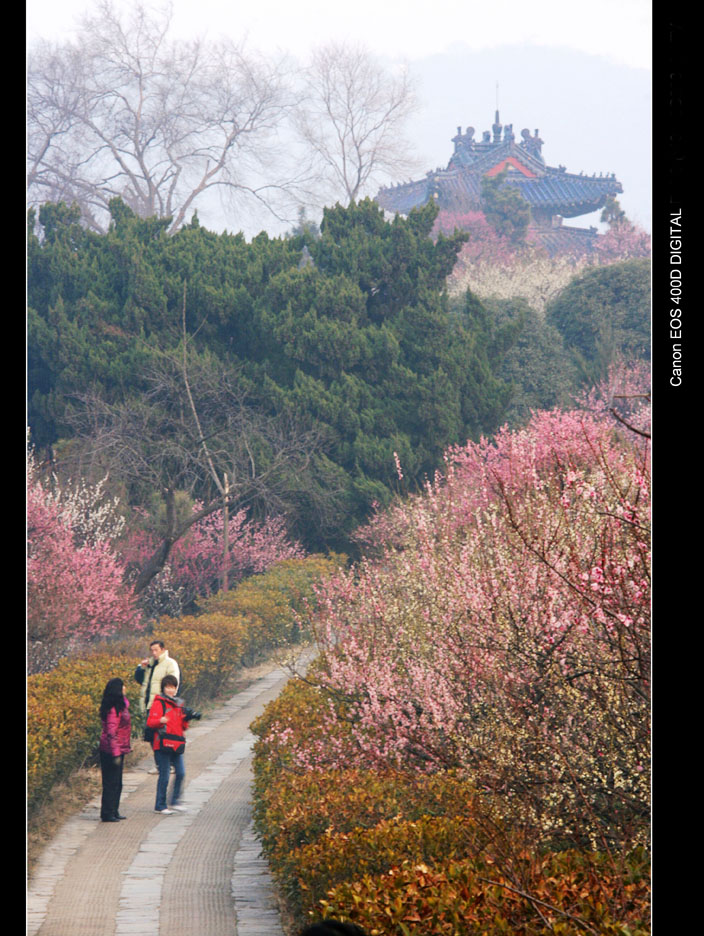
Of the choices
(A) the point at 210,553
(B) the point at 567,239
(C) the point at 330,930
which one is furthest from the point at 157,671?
(B) the point at 567,239

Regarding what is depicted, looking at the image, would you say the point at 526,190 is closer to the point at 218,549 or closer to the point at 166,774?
the point at 218,549

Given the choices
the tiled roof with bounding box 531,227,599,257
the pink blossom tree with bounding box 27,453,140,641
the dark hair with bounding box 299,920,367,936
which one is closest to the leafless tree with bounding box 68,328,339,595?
the pink blossom tree with bounding box 27,453,140,641

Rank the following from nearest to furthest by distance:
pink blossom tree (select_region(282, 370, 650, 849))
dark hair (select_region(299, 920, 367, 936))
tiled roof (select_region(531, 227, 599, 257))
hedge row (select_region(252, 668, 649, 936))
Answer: dark hair (select_region(299, 920, 367, 936)) < hedge row (select_region(252, 668, 649, 936)) < pink blossom tree (select_region(282, 370, 650, 849)) < tiled roof (select_region(531, 227, 599, 257))

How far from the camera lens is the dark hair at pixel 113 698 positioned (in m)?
8.38

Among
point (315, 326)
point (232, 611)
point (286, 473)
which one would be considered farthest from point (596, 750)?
point (315, 326)

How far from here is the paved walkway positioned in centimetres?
611

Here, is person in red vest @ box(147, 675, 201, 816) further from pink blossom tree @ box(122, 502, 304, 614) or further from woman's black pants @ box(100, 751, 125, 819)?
pink blossom tree @ box(122, 502, 304, 614)

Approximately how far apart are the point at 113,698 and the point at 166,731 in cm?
54

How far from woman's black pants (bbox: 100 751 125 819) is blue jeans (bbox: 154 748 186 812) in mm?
345


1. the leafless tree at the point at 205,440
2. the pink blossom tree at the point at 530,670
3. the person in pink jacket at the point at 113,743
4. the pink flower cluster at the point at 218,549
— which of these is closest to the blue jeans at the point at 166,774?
the person in pink jacket at the point at 113,743

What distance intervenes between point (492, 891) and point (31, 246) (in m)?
20.1

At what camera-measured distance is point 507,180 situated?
37.2m

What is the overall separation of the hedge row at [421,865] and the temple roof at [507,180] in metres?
32.8

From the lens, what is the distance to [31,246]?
70.1ft
